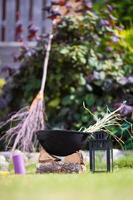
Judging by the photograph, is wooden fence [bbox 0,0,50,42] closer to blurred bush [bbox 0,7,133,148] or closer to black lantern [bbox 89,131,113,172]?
blurred bush [bbox 0,7,133,148]

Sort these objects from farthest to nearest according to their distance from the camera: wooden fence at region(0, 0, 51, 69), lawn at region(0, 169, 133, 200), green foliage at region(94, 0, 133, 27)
→ wooden fence at region(0, 0, 51, 69) → green foliage at region(94, 0, 133, 27) → lawn at region(0, 169, 133, 200)

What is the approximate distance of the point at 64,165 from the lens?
6.13 meters

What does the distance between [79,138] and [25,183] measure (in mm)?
1208

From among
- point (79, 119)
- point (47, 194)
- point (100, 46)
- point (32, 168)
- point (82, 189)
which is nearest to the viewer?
point (47, 194)

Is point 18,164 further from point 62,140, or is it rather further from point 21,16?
point 21,16

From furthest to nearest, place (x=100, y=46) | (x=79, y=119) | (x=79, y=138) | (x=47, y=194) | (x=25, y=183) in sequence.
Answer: (x=100, y=46) < (x=79, y=119) < (x=79, y=138) < (x=25, y=183) < (x=47, y=194)

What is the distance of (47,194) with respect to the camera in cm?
420

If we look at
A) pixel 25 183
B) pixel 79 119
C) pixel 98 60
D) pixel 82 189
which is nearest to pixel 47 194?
pixel 82 189

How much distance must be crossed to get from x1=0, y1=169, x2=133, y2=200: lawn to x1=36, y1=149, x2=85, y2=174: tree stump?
1.44 feet

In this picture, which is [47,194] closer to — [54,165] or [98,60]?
[54,165]

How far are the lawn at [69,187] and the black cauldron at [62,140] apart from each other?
436 millimetres

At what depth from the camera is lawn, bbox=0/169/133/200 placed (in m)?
4.09

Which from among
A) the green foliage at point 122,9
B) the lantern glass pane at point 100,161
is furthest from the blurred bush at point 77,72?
the lantern glass pane at point 100,161

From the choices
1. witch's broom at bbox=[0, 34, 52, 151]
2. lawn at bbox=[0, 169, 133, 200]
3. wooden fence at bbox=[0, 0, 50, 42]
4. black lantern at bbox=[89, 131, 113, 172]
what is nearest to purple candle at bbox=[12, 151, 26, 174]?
lawn at bbox=[0, 169, 133, 200]
